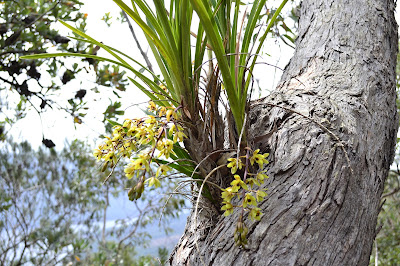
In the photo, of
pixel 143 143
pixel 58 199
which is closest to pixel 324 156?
pixel 143 143

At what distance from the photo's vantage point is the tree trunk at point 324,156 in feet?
2.21

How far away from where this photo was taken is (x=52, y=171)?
443 cm

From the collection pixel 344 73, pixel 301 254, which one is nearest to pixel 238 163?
pixel 301 254

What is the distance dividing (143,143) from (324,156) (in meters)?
0.38

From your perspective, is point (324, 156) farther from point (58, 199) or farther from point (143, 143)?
point (58, 199)

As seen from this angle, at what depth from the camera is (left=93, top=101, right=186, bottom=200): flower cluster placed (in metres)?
0.57

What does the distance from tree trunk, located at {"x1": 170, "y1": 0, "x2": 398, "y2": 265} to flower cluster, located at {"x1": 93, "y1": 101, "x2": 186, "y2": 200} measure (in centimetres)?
13

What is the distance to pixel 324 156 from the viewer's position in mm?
748

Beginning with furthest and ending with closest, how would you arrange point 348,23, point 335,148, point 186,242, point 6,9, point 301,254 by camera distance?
1. point 6,9
2. point 348,23
3. point 186,242
4. point 335,148
5. point 301,254

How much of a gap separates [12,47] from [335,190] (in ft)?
5.68

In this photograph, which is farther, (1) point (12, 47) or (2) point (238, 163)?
(1) point (12, 47)

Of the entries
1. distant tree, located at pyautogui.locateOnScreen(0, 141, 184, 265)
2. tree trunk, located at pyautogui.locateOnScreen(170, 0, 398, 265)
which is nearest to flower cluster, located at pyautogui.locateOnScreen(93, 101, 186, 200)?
tree trunk, located at pyautogui.locateOnScreen(170, 0, 398, 265)

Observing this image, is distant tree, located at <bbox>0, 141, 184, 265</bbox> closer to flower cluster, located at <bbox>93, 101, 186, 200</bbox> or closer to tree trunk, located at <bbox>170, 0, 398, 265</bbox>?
tree trunk, located at <bbox>170, 0, 398, 265</bbox>

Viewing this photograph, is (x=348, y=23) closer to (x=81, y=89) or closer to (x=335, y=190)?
(x=335, y=190)
